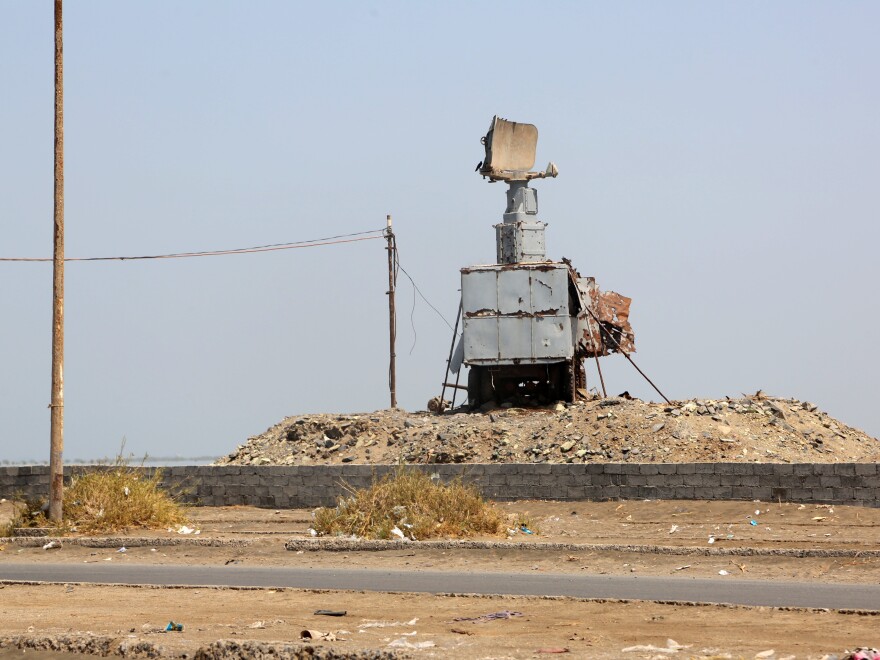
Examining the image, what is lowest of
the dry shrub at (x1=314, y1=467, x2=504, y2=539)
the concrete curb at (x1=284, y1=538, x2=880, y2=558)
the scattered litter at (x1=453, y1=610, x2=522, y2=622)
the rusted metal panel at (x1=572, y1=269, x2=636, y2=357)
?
the scattered litter at (x1=453, y1=610, x2=522, y2=622)

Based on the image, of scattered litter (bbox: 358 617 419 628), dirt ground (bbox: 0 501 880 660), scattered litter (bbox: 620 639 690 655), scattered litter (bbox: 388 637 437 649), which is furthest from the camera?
scattered litter (bbox: 358 617 419 628)

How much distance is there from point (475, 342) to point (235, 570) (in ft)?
50.7

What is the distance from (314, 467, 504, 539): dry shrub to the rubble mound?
24.4 ft

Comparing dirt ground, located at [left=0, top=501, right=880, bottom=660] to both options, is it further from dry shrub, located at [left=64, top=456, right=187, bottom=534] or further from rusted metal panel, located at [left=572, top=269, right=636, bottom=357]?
rusted metal panel, located at [left=572, top=269, right=636, bottom=357]

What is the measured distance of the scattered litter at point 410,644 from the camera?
852 centimetres

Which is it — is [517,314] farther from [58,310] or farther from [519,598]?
[519,598]

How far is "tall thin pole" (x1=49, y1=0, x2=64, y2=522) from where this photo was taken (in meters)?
19.1

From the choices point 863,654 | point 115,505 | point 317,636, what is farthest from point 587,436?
point 863,654

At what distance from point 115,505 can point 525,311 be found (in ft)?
41.8

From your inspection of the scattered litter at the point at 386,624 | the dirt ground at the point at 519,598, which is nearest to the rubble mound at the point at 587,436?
the dirt ground at the point at 519,598

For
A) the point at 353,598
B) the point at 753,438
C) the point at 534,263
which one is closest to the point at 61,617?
the point at 353,598

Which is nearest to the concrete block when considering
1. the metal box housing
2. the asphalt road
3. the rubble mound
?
the rubble mound

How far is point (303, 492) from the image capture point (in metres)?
23.0

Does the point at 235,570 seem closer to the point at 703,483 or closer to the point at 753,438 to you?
the point at 703,483
